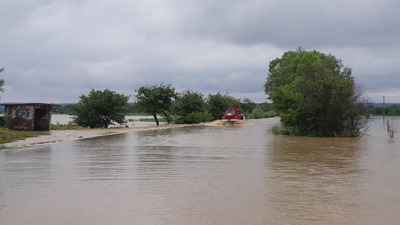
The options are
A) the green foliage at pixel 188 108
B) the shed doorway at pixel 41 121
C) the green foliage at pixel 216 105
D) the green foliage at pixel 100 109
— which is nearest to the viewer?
the shed doorway at pixel 41 121

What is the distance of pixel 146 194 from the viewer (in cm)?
862

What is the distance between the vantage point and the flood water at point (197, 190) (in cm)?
695

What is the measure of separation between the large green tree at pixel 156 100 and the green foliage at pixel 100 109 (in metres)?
6.31

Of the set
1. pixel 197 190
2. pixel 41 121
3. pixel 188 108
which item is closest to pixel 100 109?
pixel 41 121

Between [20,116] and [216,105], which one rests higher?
[216,105]

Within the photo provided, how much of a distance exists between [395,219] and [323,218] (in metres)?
1.27

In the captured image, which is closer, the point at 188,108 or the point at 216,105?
the point at 188,108

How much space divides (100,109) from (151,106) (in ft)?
28.9

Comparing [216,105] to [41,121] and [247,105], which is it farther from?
[41,121]

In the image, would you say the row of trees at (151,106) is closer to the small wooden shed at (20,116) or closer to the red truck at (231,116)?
the red truck at (231,116)

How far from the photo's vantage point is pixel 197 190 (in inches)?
354

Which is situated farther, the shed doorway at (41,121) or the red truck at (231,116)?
the red truck at (231,116)

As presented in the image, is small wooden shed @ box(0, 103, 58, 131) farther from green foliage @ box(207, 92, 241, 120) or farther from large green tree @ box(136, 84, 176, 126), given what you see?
green foliage @ box(207, 92, 241, 120)

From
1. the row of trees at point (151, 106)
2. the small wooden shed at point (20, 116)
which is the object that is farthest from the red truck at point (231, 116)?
the small wooden shed at point (20, 116)
